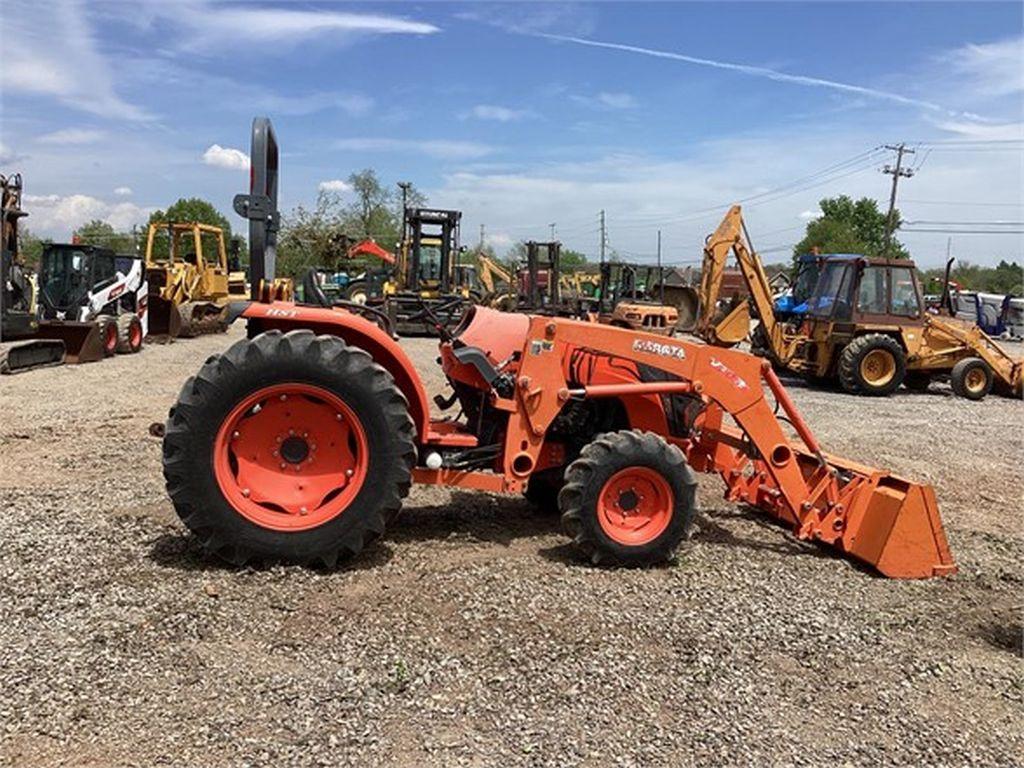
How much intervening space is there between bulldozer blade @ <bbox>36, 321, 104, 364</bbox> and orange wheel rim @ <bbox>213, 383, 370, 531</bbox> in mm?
11229

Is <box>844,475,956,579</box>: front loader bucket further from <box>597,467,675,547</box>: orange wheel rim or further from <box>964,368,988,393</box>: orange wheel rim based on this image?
<box>964,368,988,393</box>: orange wheel rim

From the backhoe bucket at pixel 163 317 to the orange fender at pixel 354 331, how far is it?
14794 mm

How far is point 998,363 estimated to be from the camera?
14828mm

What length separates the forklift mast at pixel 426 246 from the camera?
22.2 metres

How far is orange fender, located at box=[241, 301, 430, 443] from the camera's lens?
4641mm

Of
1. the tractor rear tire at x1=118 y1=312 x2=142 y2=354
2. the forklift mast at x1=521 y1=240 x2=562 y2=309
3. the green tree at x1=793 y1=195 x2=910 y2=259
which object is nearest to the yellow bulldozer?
the tractor rear tire at x1=118 y1=312 x2=142 y2=354

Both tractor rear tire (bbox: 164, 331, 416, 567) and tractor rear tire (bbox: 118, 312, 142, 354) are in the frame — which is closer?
tractor rear tire (bbox: 164, 331, 416, 567)

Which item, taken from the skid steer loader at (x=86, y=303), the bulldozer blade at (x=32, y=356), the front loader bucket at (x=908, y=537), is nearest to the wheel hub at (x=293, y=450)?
the front loader bucket at (x=908, y=537)

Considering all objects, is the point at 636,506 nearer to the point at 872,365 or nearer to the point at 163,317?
the point at 872,365

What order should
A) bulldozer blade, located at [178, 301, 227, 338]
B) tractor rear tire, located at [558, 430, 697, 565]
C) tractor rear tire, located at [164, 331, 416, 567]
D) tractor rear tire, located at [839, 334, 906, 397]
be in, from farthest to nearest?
bulldozer blade, located at [178, 301, 227, 338] < tractor rear tire, located at [839, 334, 906, 397] < tractor rear tire, located at [558, 430, 697, 565] < tractor rear tire, located at [164, 331, 416, 567]

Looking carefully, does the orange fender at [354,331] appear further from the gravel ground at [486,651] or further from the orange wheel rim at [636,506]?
the orange wheel rim at [636,506]

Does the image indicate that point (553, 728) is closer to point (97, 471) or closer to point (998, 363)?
point (97, 471)

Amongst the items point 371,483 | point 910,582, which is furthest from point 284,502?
point 910,582

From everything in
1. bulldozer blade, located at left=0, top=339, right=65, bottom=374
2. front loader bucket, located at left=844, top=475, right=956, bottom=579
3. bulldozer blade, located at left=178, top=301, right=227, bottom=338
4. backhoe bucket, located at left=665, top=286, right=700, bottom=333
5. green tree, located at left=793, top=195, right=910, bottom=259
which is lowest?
Result: front loader bucket, located at left=844, top=475, right=956, bottom=579
